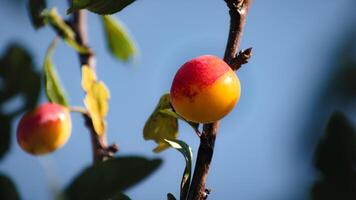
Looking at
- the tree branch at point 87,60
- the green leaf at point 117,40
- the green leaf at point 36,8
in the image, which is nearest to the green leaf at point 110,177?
the tree branch at point 87,60

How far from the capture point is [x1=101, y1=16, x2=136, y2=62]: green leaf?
7.08 ft

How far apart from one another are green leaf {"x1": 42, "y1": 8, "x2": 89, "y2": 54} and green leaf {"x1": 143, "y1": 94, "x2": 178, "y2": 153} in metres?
0.54

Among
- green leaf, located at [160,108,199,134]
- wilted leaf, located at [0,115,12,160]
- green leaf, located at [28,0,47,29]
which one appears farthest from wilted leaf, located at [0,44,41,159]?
green leaf, located at [28,0,47,29]

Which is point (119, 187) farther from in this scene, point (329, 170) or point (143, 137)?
point (143, 137)

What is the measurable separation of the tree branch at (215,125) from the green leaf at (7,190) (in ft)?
1.44

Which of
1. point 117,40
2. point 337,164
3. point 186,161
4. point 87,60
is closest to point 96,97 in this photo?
point 87,60

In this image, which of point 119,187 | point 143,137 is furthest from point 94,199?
point 143,137

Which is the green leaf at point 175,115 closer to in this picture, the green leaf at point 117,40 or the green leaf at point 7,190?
the green leaf at point 7,190

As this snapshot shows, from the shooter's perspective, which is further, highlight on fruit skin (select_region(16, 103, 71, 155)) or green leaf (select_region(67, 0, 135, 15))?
highlight on fruit skin (select_region(16, 103, 71, 155))

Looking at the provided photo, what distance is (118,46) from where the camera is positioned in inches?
88.0

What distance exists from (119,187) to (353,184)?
0.19 meters

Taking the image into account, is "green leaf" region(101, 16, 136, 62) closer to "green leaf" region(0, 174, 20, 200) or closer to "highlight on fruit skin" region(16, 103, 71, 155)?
"highlight on fruit skin" region(16, 103, 71, 155)

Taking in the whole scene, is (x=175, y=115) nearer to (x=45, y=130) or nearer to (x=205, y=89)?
(x=205, y=89)

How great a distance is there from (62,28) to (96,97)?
1.41ft
